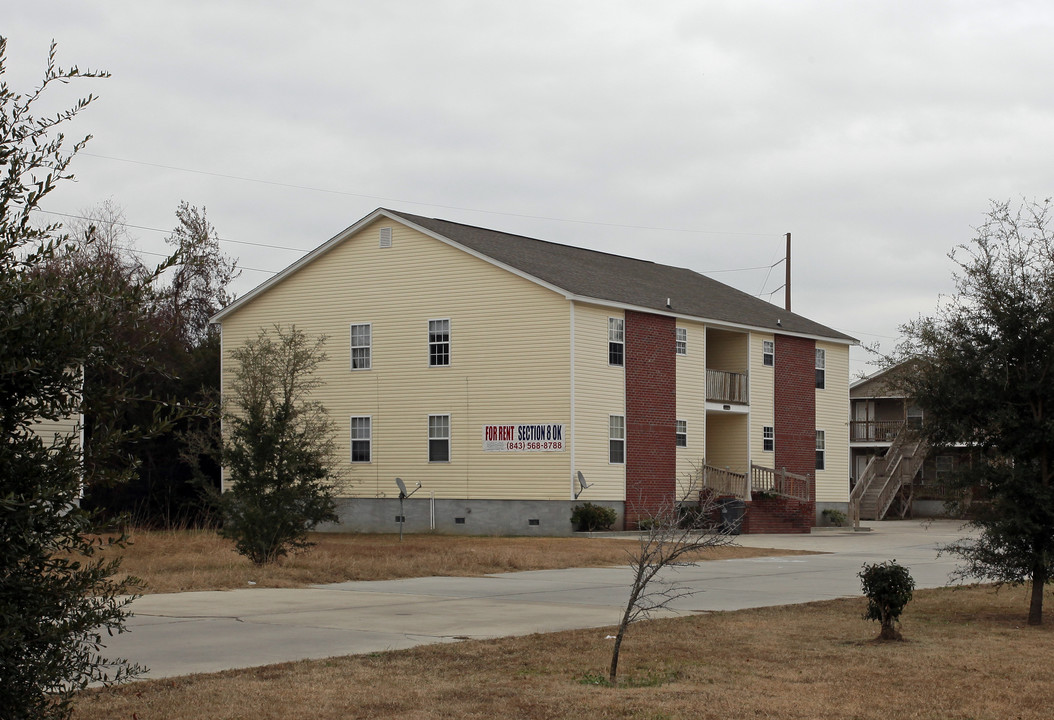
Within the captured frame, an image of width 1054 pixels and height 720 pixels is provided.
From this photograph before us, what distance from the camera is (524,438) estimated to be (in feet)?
118

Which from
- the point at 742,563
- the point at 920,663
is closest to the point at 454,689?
the point at 920,663

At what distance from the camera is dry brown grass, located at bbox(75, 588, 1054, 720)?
29.9 feet

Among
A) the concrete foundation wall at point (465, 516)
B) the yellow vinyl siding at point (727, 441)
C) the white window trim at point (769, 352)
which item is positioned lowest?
the concrete foundation wall at point (465, 516)

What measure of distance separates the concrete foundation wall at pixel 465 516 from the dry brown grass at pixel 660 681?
828 inches

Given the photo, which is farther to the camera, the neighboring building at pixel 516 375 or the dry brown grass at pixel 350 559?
the neighboring building at pixel 516 375

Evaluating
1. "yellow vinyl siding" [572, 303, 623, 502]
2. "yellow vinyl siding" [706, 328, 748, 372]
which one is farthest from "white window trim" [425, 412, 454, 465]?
"yellow vinyl siding" [706, 328, 748, 372]

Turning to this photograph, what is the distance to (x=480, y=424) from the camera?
3703 centimetres

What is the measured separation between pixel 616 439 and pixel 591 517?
3037mm

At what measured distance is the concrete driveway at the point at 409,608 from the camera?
1238cm

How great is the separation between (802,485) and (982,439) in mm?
28268

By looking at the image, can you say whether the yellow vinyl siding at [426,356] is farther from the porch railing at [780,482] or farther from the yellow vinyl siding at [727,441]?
the porch railing at [780,482]

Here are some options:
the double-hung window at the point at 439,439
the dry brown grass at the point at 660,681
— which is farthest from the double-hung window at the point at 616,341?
the dry brown grass at the point at 660,681

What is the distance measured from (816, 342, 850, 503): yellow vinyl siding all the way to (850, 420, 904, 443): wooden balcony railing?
12969 mm

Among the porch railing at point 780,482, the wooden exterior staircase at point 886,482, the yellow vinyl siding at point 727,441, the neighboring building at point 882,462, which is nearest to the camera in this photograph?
the porch railing at point 780,482
